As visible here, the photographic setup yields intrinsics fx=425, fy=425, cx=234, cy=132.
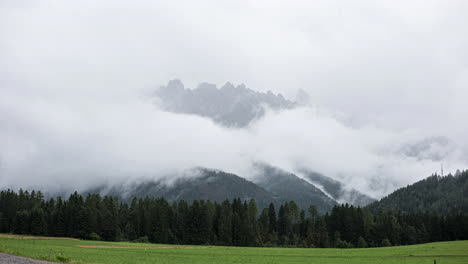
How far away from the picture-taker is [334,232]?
598 ft

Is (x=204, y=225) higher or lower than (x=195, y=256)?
higher

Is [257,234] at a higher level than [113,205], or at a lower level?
lower

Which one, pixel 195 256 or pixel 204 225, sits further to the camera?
pixel 204 225

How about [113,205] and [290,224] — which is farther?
[290,224]

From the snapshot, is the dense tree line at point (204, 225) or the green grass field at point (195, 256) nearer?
the green grass field at point (195, 256)

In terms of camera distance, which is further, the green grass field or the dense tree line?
the dense tree line

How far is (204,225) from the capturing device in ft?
545

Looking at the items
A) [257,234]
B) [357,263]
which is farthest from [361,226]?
[357,263]

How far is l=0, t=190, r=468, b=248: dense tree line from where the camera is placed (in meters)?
162

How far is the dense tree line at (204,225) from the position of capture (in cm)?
16188

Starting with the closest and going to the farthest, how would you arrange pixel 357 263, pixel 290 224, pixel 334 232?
pixel 357 263 < pixel 334 232 < pixel 290 224

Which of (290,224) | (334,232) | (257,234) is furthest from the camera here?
(290,224)

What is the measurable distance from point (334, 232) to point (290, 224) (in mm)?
24154

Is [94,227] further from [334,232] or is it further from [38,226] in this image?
[334,232]
